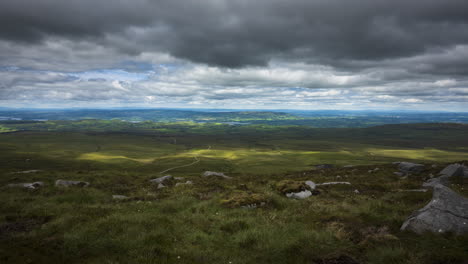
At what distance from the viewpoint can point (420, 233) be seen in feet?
41.0

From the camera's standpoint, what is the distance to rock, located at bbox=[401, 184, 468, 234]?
12328mm

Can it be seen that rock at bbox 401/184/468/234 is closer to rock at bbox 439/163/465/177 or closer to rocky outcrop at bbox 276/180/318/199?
rocky outcrop at bbox 276/180/318/199

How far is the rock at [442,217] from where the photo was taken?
12328mm

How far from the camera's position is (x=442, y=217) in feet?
42.0

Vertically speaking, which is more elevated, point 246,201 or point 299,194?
point 246,201

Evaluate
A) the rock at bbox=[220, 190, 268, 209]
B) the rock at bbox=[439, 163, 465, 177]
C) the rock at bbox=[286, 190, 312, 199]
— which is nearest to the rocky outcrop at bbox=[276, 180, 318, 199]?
the rock at bbox=[286, 190, 312, 199]

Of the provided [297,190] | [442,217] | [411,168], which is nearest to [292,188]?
[297,190]

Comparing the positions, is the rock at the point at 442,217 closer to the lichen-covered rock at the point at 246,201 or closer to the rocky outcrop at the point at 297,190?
the lichen-covered rock at the point at 246,201

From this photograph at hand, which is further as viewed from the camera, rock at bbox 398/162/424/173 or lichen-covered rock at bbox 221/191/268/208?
rock at bbox 398/162/424/173

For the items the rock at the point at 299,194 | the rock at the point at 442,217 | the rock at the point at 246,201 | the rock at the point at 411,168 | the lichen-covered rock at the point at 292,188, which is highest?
the rock at the point at 442,217

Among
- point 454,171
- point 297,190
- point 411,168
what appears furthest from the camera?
point 411,168

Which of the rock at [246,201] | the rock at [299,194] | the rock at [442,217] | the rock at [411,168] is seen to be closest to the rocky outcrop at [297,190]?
the rock at [299,194]

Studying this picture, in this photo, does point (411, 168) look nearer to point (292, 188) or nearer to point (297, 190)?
point (297, 190)

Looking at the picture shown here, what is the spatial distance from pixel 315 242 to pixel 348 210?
640 centimetres
